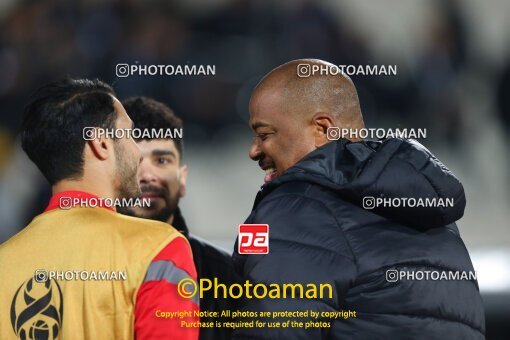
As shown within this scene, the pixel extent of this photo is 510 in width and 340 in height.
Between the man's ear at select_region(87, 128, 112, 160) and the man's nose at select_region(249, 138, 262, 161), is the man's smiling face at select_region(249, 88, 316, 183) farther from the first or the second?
the man's ear at select_region(87, 128, 112, 160)

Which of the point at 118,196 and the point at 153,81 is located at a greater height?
the point at 153,81

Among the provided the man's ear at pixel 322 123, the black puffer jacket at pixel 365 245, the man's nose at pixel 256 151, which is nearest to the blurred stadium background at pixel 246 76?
the man's nose at pixel 256 151

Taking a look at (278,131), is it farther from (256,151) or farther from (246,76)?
(246,76)

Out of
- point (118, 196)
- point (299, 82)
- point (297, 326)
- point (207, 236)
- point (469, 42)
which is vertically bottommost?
point (297, 326)

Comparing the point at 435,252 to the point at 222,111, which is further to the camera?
the point at 222,111

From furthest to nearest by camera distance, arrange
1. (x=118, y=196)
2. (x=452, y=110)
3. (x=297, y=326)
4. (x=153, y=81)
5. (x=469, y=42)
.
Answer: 1. (x=469, y=42)
2. (x=452, y=110)
3. (x=153, y=81)
4. (x=118, y=196)
5. (x=297, y=326)

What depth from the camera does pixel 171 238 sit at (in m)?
1.18

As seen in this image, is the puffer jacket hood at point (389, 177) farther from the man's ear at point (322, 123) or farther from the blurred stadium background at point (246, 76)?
the blurred stadium background at point (246, 76)

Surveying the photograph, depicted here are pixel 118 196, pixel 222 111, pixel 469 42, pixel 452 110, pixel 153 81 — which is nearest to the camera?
pixel 118 196

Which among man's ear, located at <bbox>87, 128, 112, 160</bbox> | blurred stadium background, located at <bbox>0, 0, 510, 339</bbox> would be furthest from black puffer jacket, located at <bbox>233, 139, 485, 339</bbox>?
blurred stadium background, located at <bbox>0, 0, 510, 339</bbox>

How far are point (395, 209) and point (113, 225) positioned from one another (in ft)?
1.28

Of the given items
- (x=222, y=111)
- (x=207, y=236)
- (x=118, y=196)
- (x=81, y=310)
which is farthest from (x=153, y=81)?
(x=81, y=310)

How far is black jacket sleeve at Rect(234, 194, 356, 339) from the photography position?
1103mm

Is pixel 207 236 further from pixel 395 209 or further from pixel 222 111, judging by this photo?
pixel 395 209
